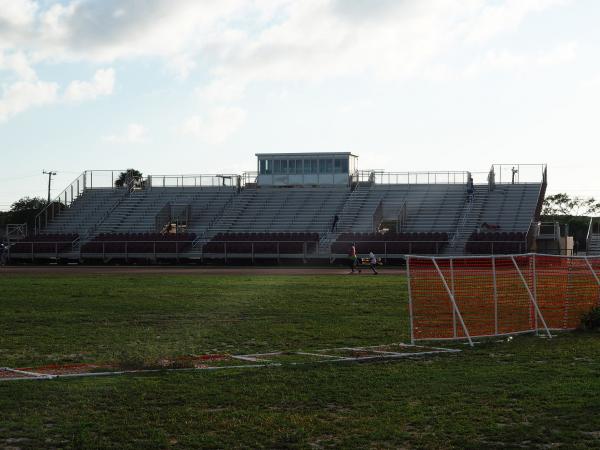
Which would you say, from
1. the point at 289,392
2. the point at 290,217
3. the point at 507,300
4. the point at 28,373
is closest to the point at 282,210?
the point at 290,217

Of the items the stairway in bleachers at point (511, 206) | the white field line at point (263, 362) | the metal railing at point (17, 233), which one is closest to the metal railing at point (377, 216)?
the stairway in bleachers at point (511, 206)

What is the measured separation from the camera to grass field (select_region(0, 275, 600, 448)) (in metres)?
8.38

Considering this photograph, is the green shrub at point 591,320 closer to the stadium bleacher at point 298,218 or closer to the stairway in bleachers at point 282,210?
the stadium bleacher at point 298,218

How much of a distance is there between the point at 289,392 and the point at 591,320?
9164mm

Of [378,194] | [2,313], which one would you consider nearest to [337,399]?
[2,313]

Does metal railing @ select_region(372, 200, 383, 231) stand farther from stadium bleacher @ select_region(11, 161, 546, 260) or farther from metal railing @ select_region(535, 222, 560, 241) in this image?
metal railing @ select_region(535, 222, 560, 241)

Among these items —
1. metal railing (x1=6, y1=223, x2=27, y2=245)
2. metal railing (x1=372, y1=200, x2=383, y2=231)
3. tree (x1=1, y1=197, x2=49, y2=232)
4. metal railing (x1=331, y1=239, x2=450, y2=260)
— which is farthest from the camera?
tree (x1=1, y1=197, x2=49, y2=232)

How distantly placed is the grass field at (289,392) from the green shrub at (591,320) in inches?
35.8

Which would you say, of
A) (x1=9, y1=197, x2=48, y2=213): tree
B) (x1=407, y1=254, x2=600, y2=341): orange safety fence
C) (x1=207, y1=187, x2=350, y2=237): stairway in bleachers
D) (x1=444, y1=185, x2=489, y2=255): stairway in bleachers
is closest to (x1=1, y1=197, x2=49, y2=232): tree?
(x1=9, y1=197, x2=48, y2=213): tree

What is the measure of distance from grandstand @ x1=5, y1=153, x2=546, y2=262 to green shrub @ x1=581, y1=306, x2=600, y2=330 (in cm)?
3296

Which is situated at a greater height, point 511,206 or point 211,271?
point 511,206

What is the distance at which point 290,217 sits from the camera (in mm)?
63875

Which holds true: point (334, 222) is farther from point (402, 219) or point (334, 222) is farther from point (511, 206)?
point (511, 206)

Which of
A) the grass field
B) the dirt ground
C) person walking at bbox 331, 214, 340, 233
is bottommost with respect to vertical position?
the grass field
